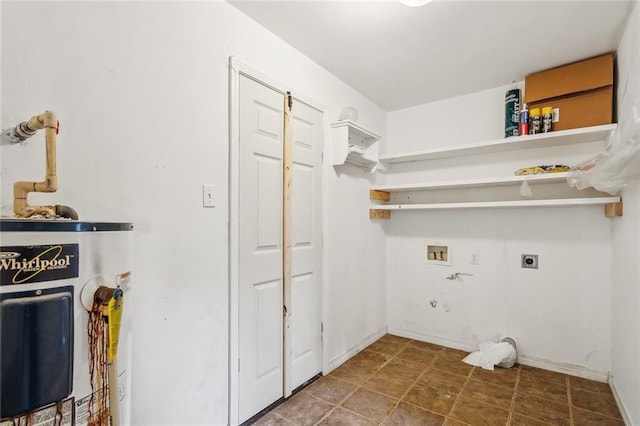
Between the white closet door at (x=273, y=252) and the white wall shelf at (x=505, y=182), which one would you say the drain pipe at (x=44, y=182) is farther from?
the white wall shelf at (x=505, y=182)

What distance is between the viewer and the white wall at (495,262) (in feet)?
7.65

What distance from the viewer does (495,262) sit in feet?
8.87

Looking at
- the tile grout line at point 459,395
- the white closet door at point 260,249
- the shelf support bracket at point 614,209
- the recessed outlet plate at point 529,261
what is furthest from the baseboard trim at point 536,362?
the white closet door at point 260,249

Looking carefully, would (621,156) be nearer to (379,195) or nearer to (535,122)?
(535,122)

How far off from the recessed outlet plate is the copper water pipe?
297 centimetres

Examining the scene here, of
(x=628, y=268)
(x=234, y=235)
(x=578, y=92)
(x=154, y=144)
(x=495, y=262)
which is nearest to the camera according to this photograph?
(x=154, y=144)

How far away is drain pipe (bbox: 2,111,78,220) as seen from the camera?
0.88 m

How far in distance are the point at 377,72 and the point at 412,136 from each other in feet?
2.99

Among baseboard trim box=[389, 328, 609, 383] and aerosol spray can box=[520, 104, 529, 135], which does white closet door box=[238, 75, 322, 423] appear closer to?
baseboard trim box=[389, 328, 609, 383]

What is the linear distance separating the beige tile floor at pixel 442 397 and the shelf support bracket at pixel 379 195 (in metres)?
1.46

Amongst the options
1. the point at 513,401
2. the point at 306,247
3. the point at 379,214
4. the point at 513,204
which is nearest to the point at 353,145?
the point at 379,214

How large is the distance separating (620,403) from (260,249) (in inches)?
95.3

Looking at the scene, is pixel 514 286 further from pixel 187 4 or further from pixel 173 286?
pixel 187 4

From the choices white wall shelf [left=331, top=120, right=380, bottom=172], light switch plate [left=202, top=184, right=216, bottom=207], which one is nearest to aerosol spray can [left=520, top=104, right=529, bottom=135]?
white wall shelf [left=331, top=120, right=380, bottom=172]
